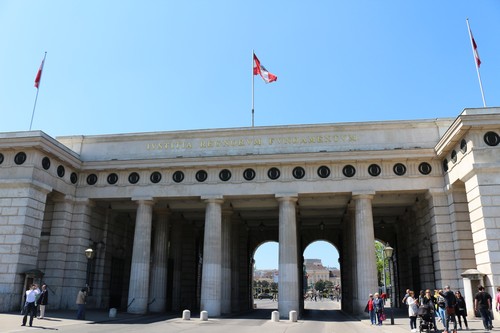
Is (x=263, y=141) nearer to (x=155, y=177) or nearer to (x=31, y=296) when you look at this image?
(x=155, y=177)

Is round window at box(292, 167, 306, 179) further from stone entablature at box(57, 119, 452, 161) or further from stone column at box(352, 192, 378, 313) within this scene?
stone column at box(352, 192, 378, 313)

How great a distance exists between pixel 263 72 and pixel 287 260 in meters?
16.7

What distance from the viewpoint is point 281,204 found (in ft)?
108

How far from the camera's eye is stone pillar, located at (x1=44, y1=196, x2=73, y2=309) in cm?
3241

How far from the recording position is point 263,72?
3725 cm

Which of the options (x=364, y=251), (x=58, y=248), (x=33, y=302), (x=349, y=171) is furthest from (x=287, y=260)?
(x=58, y=248)

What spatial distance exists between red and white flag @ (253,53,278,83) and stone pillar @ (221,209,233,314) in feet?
40.5

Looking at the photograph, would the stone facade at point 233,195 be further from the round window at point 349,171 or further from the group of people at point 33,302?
the group of people at point 33,302

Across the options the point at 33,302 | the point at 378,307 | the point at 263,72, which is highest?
the point at 263,72

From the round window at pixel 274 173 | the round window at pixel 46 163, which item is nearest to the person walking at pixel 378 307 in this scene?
the round window at pixel 274 173

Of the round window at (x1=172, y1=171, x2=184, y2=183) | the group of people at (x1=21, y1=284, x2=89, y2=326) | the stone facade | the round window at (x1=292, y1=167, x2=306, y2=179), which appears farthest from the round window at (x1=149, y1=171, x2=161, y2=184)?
the group of people at (x1=21, y1=284, x2=89, y2=326)

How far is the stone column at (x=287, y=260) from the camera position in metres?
30.9

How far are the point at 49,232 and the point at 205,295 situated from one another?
13943 mm

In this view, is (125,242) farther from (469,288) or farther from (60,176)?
(469,288)
